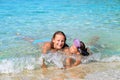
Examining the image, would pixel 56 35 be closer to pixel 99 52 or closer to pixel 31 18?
pixel 99 52

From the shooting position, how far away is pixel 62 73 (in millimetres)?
5230

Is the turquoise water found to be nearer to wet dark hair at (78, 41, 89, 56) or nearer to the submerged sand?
the submerged sand

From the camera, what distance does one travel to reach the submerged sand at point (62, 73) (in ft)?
16.3

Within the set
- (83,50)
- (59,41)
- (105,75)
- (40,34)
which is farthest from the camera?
(40,34)

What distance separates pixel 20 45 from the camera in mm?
7309

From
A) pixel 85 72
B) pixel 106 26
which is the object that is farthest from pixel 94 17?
pixel 85 72

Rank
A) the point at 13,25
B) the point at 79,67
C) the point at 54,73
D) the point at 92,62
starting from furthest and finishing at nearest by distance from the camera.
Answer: the point at 13,25
the point at 92,62
the point at 79,67
the point at 54,73

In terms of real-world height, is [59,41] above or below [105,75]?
above

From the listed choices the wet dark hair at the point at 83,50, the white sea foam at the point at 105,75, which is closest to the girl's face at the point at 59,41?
the wet dark hair at the point at 83,50

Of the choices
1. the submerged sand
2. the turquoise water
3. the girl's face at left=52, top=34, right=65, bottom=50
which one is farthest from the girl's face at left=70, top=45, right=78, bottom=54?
the turquoise water

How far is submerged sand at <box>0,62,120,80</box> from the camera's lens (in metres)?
4.98

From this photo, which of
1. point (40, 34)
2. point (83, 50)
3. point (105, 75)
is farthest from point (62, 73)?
point (40, 34)

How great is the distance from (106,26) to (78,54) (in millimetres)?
4650

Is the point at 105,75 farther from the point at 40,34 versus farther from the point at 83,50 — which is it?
the point at 40,34
